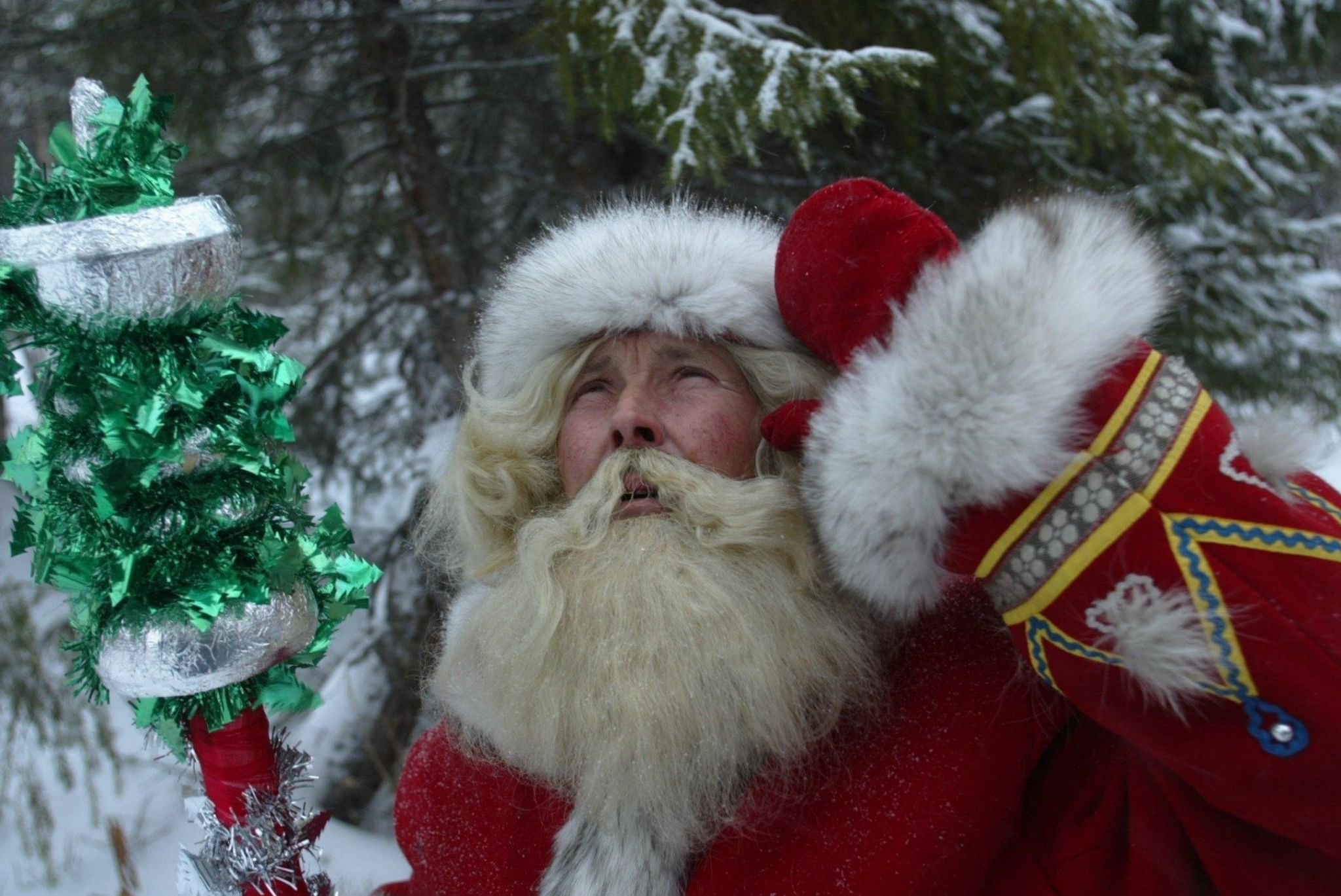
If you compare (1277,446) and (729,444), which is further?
(729,444)

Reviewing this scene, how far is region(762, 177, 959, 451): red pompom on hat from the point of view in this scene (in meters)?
1.36

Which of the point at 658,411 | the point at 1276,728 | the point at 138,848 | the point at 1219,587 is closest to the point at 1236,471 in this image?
the point at 1219,587

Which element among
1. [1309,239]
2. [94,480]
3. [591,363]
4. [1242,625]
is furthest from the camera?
[1309,239]

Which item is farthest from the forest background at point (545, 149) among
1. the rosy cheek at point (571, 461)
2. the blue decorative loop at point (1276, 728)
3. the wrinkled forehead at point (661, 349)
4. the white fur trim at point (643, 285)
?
the blue decorative loop at point (1276, 728)

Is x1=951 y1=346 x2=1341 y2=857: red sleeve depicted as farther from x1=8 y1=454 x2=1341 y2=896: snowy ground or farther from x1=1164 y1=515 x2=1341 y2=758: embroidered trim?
x1=8 y1=454 x2=1341 y2=896: snowy ground

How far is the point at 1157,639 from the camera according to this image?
108 cm

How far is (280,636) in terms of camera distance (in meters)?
1.47

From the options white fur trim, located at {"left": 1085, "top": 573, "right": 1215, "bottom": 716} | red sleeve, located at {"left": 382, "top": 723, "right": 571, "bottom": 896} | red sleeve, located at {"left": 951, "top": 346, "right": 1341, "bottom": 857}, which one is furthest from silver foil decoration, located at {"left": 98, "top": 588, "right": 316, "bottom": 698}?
white fur trim, located at {"left": 1085, "top": 573, "right": 1215, "bottom": 716}

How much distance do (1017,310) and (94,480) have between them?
1.30 m

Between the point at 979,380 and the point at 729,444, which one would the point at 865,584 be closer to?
the point at 979,380

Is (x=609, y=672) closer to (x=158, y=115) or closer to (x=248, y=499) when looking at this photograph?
(x=248, y=499)

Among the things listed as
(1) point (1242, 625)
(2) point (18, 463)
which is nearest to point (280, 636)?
(2) point (18, 463)

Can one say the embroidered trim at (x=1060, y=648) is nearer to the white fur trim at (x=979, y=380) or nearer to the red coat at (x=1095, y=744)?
the red coat at (x=1095, y=744)

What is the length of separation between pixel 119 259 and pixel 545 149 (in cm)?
300
